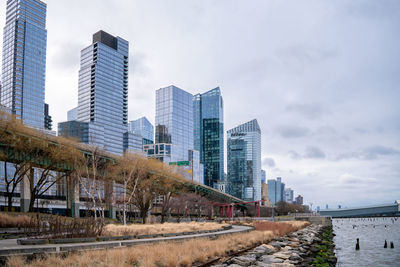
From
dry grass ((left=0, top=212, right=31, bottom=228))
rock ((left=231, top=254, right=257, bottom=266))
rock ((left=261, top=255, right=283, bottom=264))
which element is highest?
dry grass ((left=0, top=212, right=31, bottom=228))

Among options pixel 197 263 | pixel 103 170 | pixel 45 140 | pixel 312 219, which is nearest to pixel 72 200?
pixel 103 170

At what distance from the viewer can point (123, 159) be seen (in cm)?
6228

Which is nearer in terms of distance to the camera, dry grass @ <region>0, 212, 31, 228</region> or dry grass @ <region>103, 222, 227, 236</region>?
dry grass @ <region>103, 222, 227, 236</region>

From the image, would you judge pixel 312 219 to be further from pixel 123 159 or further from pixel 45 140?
pixel 45 140

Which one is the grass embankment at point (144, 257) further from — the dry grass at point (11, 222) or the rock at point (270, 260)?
the dry grass at point (11, 222)

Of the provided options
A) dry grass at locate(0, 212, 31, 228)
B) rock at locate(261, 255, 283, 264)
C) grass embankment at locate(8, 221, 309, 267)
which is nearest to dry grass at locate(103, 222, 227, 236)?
grass embankment at locate(8, 221, 309, 267)

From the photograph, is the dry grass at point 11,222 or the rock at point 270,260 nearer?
the rock at point 270,260

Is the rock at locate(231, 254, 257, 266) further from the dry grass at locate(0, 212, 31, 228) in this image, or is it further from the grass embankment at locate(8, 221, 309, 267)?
the dry grass at locate(0, 212, 31, 228)

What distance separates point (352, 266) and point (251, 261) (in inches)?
607

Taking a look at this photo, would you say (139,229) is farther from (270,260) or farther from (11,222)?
(270,260)

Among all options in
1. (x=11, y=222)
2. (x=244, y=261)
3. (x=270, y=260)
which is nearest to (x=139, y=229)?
(x=11, y=222)

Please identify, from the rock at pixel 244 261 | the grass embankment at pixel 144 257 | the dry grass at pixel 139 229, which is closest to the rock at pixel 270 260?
the rock at pixel 244 261

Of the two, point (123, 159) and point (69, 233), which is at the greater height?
point (123, 159)

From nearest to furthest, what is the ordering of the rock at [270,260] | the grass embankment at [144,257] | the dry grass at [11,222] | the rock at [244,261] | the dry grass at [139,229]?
the grass embankment at [144,257], the rock at [244,261], the rock at [270,260], the dry grass at [139,229], the dry grass at [11,222]
